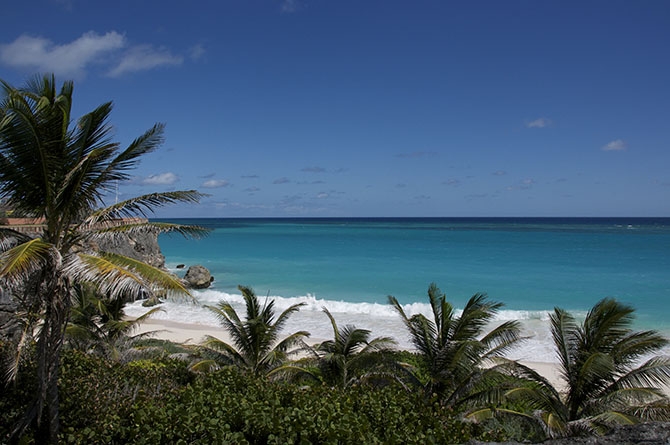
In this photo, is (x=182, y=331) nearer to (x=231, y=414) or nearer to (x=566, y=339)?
(x=231, y=414)

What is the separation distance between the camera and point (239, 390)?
9.45 metres

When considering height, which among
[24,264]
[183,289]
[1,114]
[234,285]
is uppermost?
[1,114]

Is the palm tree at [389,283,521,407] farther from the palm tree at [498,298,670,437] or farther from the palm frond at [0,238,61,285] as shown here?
the palm frond at [0,238,61,285]

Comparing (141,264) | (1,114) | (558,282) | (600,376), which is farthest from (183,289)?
(558,282)

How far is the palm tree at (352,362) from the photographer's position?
455 inches

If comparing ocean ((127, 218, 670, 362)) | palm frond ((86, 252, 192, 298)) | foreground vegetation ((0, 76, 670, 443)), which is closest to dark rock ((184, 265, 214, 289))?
ocean ((127, 218, 670, 362))

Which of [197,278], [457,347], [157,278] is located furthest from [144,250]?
[457,347]

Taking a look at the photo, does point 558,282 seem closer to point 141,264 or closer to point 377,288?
point 377,288

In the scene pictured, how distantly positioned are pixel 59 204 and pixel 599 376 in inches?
413

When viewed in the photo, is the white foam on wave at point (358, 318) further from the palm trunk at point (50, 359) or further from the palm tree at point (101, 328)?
the palm trunk at point (50, 359)

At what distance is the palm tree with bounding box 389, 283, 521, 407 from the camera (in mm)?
10172

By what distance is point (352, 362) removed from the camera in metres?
11.9

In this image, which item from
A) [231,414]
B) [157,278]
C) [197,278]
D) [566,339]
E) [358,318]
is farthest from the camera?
[197,278]

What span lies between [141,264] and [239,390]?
3676mm
